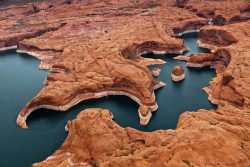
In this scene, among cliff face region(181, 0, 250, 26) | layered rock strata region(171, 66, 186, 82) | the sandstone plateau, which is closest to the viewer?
the sandstone plateau

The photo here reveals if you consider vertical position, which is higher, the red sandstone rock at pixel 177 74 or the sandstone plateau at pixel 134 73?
the sandstone plateau at pixel 134 73

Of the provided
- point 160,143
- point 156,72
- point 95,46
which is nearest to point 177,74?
point 156,72

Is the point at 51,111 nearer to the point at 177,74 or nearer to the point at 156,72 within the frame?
the point at 156,72

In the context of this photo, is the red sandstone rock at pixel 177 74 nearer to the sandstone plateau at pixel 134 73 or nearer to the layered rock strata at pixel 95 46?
the layered rock strata at pixel 95 46

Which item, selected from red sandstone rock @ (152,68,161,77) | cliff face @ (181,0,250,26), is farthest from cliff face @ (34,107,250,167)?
cliff face @ (181,0,250,26)

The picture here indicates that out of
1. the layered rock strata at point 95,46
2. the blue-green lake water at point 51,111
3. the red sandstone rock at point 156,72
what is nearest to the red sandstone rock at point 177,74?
the blue-green lake water at point 51,111

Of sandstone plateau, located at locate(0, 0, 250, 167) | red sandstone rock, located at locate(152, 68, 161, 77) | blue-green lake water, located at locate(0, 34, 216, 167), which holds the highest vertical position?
sandstone plateau, located at locate(0, 0, 250, 167)

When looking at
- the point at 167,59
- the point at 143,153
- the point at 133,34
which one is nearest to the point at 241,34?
the point at 167,59

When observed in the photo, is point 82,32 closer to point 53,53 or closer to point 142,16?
point 53,53

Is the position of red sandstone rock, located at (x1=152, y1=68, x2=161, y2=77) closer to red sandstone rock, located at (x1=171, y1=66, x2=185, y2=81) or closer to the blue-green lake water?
the blue-green lake water
